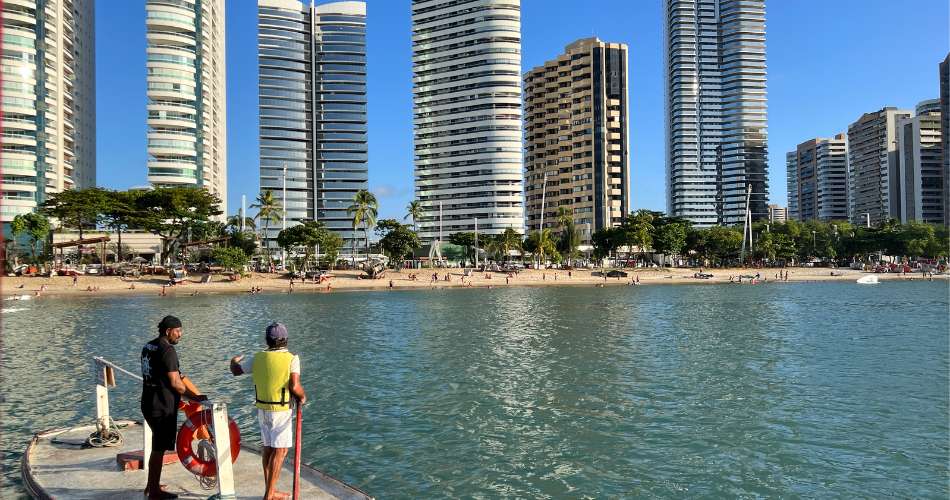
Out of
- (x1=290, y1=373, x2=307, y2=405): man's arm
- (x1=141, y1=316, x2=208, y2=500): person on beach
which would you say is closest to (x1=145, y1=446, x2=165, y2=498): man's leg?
(x1=141, y1=316, x2=208, y2=500): person on beach

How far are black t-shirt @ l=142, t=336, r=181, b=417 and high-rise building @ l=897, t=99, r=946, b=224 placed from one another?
22451 cm

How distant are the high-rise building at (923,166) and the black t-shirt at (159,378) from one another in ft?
A: 737

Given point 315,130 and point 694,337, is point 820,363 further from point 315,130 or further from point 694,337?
point 315,130

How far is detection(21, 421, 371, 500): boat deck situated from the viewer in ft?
28.0

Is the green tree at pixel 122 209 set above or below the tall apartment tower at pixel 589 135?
below

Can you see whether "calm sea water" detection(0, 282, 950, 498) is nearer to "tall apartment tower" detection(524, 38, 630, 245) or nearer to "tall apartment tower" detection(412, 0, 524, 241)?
"tall apartment tower" detection(524, 38, 630, 245)

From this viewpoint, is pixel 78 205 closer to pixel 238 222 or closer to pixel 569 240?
pixel 238 222

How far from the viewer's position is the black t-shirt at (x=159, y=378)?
26.3 feet

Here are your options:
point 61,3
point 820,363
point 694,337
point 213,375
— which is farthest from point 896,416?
point 61,3

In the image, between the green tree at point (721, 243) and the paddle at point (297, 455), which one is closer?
the paddle at point (297, 455)

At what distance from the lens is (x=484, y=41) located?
16838 centimetres

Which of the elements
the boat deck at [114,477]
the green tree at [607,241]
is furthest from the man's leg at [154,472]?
the green tree at [607,241]

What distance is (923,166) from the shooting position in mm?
189500

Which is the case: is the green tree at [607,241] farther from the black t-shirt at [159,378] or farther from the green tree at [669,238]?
the black t-shirt at [159,378]
